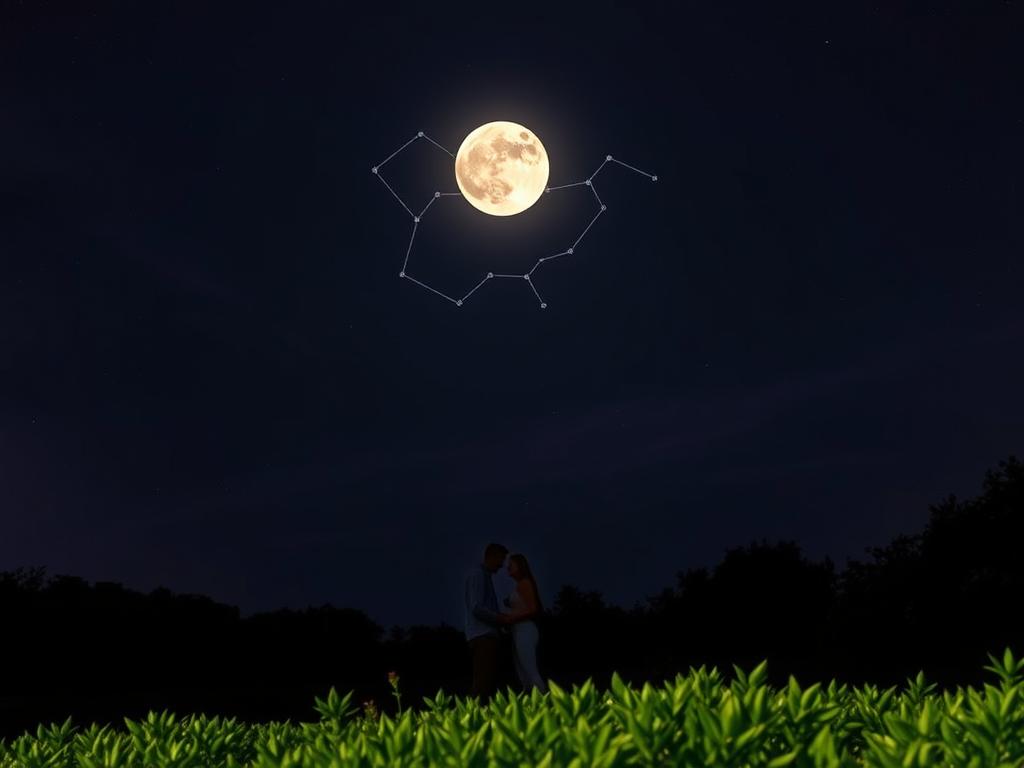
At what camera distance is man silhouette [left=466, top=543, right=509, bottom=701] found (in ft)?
39.4

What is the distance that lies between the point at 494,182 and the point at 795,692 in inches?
485

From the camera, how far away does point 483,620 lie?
12031 millimetres

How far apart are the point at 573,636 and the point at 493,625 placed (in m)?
58.1

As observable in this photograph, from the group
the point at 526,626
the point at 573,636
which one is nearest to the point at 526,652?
the point at 526,626

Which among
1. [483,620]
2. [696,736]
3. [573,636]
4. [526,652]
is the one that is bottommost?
[696,736]

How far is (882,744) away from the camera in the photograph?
12.8ft

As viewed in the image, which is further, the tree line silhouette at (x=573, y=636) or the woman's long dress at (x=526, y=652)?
the tree line silhouette at (x=573, y=636)

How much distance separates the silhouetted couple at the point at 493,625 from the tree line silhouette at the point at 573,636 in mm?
11276

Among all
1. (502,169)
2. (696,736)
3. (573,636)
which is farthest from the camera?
(573,636)

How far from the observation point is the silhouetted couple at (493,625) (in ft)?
39.4

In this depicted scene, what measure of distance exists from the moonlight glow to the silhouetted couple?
18.8ft

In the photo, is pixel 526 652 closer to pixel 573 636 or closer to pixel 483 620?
pixel 483 620

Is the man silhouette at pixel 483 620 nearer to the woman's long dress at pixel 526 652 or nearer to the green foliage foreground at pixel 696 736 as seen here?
the woman's long dress at pixel 526 652

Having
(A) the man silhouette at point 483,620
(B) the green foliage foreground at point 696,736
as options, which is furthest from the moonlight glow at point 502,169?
(B) the green foliage foreground at point 696,736
